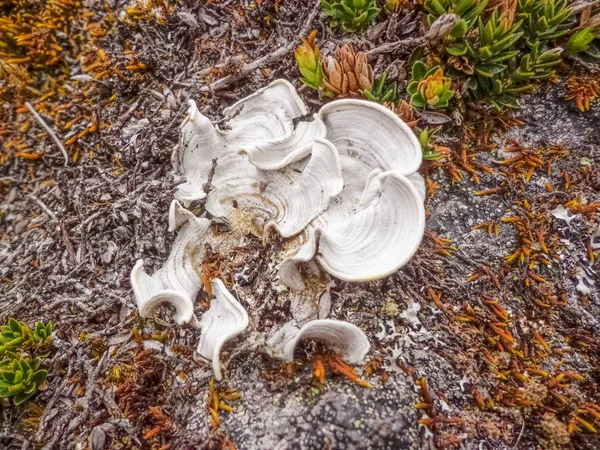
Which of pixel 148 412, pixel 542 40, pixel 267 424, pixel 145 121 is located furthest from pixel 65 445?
pixel 542 40

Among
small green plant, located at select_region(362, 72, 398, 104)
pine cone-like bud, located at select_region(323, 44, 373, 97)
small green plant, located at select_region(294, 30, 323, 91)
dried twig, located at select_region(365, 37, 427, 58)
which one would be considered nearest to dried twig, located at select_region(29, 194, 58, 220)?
small green plant, located at select_region(294, 30, 323, 91)

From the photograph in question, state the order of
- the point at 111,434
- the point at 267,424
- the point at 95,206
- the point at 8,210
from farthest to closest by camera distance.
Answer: the point at 8,210
the point at 95,206
the point at 111,434
the point at 267,424

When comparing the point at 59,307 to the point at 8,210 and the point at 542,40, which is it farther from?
the point at 542,40

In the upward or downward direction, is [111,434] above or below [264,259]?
below

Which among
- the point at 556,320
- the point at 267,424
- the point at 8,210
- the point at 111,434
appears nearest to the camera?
the point at 267,424

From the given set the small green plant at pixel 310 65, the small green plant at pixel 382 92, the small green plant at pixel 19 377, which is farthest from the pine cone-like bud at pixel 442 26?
the small green plant at pixel 19 377

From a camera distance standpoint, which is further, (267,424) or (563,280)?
(563,280)

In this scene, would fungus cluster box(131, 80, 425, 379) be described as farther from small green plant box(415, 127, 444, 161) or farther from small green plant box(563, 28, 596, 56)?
small green plant box(563, 28, 596, 56)

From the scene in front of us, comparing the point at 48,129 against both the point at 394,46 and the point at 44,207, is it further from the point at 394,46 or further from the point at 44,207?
the point at 394,46
